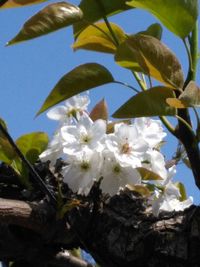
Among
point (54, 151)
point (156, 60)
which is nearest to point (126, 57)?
point (156, 60)

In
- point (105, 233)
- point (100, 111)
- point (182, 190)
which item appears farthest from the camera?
point (182, 190)

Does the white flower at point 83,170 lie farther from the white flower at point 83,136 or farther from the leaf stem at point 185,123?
the leaf stem at point 185,123

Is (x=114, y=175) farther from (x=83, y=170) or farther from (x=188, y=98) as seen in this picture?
(x=188, y=98)

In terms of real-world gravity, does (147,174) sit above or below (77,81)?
below

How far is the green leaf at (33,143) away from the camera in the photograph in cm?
87

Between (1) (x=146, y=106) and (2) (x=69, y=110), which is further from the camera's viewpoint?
(2) (x=69, y=110)

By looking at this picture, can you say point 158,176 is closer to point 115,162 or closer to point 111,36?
point 115,162

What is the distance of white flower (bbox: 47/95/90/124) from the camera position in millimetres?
857

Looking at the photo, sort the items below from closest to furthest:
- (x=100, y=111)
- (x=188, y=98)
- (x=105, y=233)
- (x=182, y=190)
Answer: (x=188, y=98) < (x=105, y=233) < (x=100, y=111) < (x=182, y=190)

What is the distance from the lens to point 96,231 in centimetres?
80

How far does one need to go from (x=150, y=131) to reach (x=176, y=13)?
0.18 metres

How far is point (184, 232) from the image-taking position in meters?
0.75

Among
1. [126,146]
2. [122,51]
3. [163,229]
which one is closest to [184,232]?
[163,229]

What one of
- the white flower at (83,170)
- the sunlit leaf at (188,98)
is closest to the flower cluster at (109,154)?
the white flower at (83,170)
